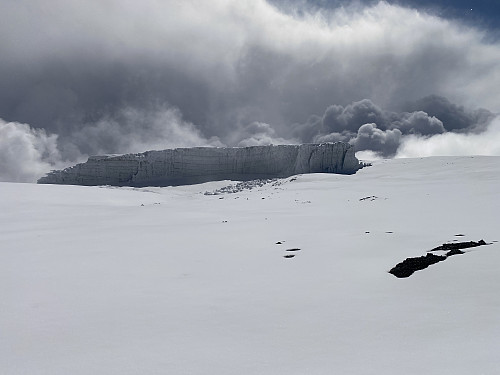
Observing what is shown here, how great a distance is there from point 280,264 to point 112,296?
279 cm

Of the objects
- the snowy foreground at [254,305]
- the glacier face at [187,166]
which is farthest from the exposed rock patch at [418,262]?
the glacier face at [187,166]

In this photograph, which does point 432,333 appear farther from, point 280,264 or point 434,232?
point 434,232

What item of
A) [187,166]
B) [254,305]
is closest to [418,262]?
[254,305]

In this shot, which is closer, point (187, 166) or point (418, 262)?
point (418, 262)

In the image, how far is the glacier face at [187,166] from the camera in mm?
62062

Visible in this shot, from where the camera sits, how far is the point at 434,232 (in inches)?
333

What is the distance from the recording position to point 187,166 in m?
62.9

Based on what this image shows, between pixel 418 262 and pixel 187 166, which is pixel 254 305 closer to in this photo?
pixel 418 262

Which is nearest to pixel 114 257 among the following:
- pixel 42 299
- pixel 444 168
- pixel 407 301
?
pixel 42 299

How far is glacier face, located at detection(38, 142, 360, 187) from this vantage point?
62062mm

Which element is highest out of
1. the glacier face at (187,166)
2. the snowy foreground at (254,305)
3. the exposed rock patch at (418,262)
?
the glacier face at (187,166)

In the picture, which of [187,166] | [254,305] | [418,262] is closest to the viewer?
[254,305]

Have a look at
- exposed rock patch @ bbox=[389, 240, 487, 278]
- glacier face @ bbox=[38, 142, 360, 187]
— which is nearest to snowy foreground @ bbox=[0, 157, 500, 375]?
exposed rock patch @ bbox=[389, 240, 487, 278]

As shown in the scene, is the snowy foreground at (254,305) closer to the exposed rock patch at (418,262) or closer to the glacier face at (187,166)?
the exposed rock patch at (418,262)
